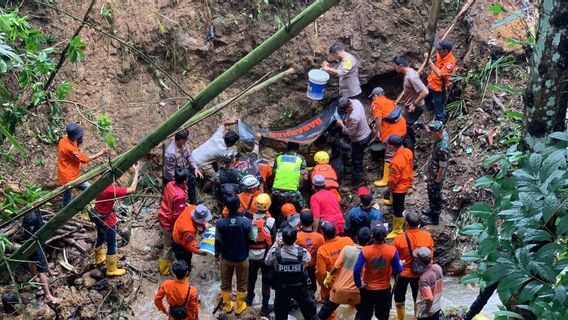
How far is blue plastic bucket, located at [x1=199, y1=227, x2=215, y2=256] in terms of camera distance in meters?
9.34

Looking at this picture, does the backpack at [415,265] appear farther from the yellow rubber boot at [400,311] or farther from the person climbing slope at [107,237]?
the person climbing slope at [107,237]

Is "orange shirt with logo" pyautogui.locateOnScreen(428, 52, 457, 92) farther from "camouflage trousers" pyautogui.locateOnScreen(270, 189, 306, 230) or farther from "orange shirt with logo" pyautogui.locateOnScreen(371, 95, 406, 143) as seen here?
"camouflage trousers" pyautogui.locateOnScreen(270, 189, 306, 230)

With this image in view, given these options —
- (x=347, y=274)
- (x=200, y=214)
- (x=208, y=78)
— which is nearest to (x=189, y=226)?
(x=200, y=214)

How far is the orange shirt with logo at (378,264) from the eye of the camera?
311 inches

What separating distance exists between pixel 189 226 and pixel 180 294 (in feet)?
4.54

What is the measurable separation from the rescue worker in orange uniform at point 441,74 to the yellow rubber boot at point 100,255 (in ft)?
20.0

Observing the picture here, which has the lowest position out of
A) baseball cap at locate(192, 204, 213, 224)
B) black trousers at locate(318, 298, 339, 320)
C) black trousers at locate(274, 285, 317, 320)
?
black trousers at locate(318, 298, 339, 320)

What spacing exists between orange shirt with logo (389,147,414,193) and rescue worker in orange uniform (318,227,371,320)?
200 centimetres

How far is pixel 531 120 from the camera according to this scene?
4.82 metres

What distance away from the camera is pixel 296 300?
328 inches

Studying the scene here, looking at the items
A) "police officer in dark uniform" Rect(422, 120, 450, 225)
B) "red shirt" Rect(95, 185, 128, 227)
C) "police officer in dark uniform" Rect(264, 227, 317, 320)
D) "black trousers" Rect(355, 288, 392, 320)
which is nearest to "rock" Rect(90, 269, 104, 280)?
"red shirt" Rect(95, 185, 128, 227)

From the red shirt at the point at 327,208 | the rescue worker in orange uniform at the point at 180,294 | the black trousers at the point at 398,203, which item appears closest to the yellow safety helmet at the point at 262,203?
the red shirt at the point at 327,208

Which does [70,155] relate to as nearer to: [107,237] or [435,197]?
[107,237]

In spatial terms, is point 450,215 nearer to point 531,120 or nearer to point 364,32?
point 364,32
